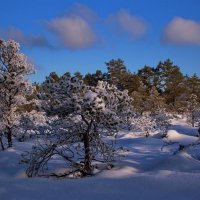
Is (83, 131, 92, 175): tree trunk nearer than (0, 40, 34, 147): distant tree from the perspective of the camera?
Yes

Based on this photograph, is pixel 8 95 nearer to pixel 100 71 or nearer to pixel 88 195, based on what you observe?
pixel 88 195

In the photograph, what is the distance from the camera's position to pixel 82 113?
1207 cm

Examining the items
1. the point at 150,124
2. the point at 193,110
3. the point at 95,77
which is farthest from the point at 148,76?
the point at 150,124

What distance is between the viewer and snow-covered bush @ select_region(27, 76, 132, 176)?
11914mm

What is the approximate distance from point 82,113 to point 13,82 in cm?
1015

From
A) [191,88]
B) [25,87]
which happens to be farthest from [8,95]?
[191,88]

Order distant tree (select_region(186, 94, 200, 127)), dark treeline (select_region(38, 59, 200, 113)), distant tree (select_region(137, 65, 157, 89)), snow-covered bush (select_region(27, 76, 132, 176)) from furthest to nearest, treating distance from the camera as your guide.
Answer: distant tree (select_region(137, 65, 157, 89)), dark treeline (select_region(38, 59, 200, 113)), distant tree (select_region(186, 94, 200, 127)), snow-covered bush (select_region(27, 76, 132, 176))

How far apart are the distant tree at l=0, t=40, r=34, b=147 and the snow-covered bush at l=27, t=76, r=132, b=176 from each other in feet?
29.4

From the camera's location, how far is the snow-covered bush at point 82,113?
469 inches

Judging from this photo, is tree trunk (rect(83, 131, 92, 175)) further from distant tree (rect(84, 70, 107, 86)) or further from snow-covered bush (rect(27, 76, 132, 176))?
distant tree (rect(84, 70, 107, 86))

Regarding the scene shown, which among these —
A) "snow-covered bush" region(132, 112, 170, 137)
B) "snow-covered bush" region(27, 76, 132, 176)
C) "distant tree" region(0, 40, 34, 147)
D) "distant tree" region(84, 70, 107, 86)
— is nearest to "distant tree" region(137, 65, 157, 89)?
"distant tree" region(84, 70, 107, 86)

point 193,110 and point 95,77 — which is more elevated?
point 95,77

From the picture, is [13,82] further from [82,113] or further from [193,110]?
[193,110]

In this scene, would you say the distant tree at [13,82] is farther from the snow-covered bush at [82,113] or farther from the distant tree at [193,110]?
the distant tree at [193,110]
